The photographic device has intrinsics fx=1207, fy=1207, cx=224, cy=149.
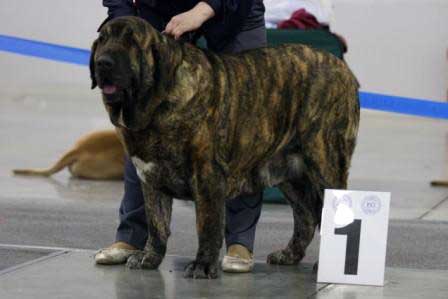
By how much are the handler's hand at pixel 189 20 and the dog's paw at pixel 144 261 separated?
1084mm

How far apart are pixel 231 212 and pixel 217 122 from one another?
2.41 feet

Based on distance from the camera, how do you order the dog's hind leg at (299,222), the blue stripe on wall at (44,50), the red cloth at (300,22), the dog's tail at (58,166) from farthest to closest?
the dog's tail at (58,166), the blue stripe on wall at (44,50), the red cloth at (300,22), the dog's hind leg at (299,222)

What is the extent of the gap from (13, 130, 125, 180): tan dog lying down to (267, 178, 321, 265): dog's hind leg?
11.5 feet

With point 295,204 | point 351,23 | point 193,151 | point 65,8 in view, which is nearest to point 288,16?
point 295,204

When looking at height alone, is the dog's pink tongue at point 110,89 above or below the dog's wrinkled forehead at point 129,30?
below

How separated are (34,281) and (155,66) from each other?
3.82ft

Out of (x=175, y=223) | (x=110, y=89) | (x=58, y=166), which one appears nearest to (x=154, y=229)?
(x=110, y=89)

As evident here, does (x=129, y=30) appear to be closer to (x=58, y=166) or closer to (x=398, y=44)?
(x=58, y=166)

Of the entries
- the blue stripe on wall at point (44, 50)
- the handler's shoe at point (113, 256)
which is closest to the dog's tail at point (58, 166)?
the blue stripe on wall at point (44, 50)

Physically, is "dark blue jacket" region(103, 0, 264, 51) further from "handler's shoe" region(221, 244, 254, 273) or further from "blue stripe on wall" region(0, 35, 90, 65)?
"blue stripe on wall" region(0, 35, 90, 65)

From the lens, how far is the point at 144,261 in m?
5.88

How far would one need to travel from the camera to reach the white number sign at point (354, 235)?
5523 millimetres

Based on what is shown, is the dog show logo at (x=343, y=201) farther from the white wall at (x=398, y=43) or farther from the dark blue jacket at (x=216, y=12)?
the white wall at (x=398, y=43)

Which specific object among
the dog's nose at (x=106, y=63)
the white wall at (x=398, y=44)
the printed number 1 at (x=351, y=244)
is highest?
the dog's nose at (x=106, y=63)
